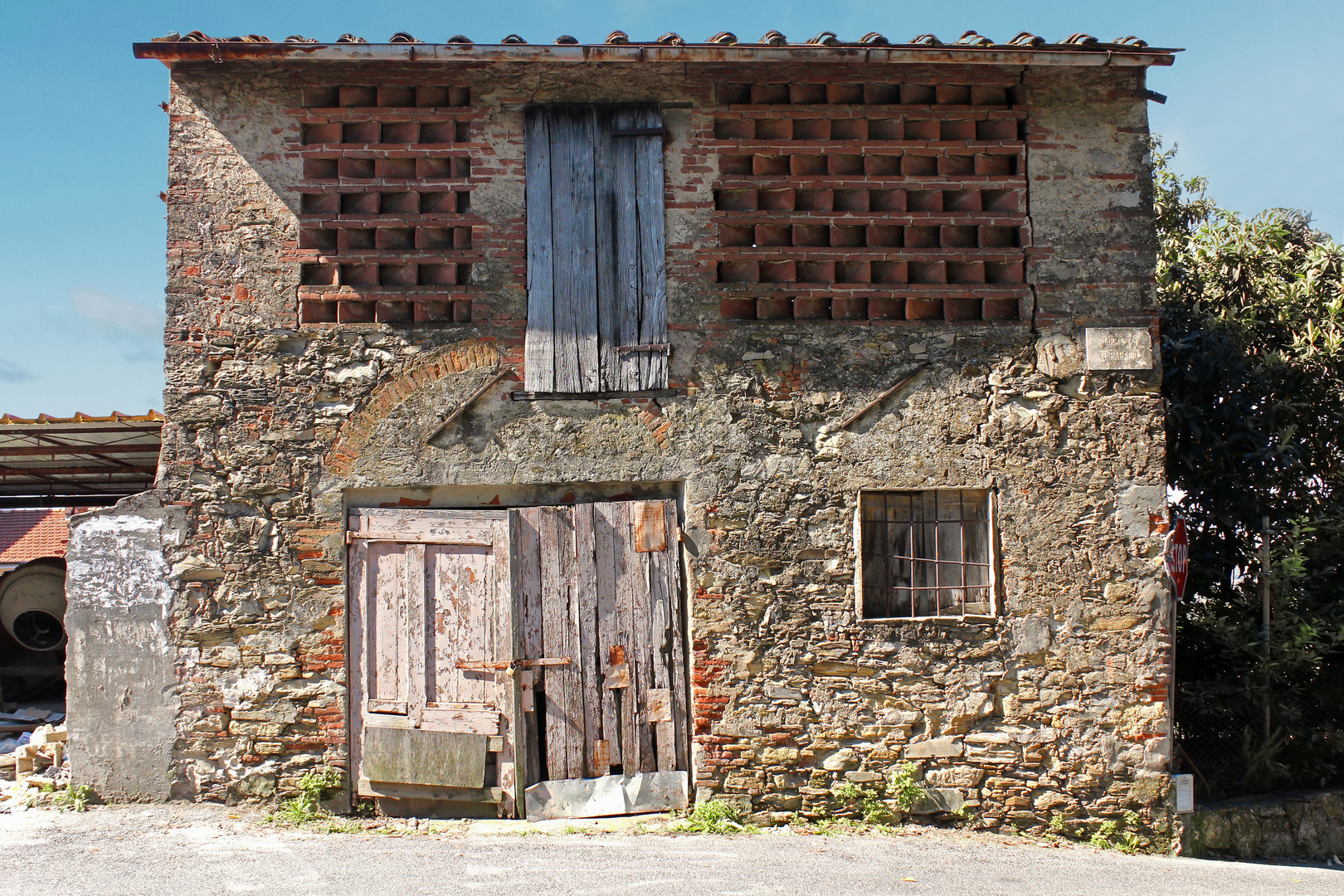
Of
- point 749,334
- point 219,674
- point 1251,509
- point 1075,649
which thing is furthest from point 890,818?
point 219,674

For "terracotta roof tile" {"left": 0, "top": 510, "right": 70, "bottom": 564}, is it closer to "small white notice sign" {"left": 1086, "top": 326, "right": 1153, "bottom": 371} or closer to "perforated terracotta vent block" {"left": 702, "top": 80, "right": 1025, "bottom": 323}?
"perforated terracotta vent block" {"left": 702, "top": 80, "right": 1025, "bottom": 323}

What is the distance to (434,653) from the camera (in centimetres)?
557

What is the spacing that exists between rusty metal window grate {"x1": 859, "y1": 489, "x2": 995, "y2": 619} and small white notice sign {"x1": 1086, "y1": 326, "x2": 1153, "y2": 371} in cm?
119

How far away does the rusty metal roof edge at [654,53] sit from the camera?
17.9ft

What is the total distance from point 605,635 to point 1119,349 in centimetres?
389

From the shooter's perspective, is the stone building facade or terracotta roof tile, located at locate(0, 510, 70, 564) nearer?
the stone building facade

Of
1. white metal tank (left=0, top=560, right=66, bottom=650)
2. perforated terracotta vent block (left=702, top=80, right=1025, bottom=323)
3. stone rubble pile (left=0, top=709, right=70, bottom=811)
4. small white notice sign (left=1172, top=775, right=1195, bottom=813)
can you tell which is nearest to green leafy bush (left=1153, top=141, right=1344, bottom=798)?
small white notice sign (left=1172, top=775, right=1195, bottom=813)

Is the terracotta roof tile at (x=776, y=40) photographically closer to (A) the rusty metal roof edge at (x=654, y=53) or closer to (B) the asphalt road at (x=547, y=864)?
(A) the rusty metal roof edge at (x=654, y=53)

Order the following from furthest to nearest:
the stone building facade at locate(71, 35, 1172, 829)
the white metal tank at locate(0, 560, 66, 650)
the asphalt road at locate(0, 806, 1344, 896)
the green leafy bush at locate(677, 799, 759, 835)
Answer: the white metal tank at locate(0, 560, 66, 650), the stone building facade at locate(71, 35, 1172, 829), the green leafy bush at locate(677, 799, 759, 835), the asphalt road at locate(0, 806, 1344, 896)

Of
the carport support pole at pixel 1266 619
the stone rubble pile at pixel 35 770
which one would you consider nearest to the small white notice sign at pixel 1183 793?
the carport support pole at pixel 1266 619

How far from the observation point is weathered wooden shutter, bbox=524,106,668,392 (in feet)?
18.6

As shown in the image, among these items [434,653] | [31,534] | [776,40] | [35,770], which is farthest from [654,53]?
[31,534]

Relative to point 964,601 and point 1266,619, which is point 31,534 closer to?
point 964,601

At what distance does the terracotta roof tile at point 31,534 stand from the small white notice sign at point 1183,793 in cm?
1126
